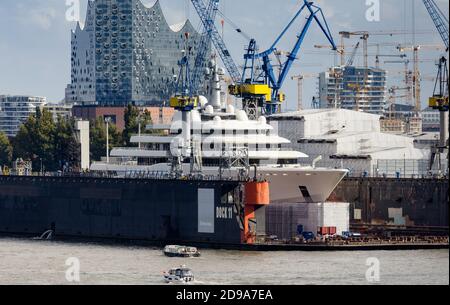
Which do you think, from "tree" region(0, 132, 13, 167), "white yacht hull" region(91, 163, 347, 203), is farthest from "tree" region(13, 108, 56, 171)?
"white yacht hull" region(91, 163, 347, 203)

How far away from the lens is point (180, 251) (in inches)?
3821

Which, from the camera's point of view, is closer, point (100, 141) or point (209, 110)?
point (209, 110)

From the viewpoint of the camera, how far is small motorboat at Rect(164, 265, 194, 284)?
274ft

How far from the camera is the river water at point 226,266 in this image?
8350 centimetres

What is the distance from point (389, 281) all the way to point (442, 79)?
128 ft

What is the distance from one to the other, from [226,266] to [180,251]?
708 cm

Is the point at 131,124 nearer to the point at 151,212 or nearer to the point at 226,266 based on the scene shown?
the point at 151,212

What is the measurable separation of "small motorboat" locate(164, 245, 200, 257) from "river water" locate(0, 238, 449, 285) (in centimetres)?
68

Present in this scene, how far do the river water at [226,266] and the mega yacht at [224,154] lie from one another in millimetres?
11154

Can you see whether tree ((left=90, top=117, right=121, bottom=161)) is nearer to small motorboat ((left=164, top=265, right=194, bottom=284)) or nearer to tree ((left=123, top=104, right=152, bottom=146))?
tree ((left=123, top=104, right=152, bottom=146))

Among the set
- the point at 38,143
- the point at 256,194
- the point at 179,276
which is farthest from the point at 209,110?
the point at 38,143

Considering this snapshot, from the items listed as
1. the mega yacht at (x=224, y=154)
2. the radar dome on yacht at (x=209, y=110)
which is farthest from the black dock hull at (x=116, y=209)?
the radar dome on yacht at (x=209, y=110)

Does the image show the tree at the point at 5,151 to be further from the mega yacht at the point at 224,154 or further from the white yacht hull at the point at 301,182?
the white yacht hull at the point at 301,182
